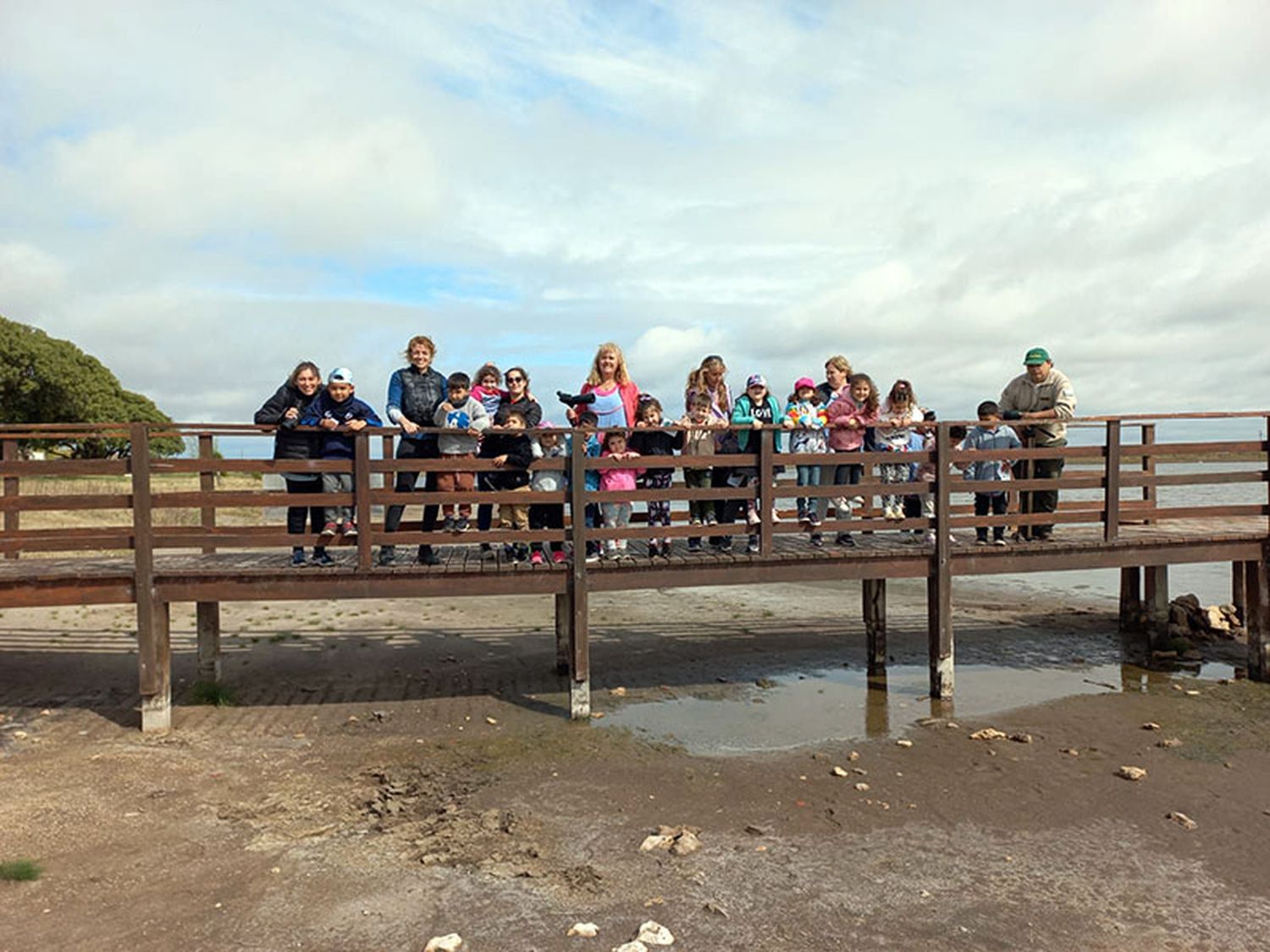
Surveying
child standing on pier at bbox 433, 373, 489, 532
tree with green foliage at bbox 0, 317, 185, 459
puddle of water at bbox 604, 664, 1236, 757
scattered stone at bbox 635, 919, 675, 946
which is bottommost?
puddle of water at bbox 604, 664, 1236, 757

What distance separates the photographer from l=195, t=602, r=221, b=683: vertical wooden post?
395 inches

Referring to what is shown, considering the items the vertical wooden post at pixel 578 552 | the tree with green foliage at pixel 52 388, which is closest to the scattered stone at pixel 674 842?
the vertical wooden post at pixel 578 552

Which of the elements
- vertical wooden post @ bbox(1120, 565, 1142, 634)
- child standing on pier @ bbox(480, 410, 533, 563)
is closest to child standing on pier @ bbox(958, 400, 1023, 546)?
vertical wooden post @ bbox(1120, 565, 1142, 634)

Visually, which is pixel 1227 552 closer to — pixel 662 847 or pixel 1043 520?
pixel 1043 520

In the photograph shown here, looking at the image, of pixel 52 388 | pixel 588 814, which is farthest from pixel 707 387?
pixel 52 388

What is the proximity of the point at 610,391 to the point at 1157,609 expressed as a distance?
761cm

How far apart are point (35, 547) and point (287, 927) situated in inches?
207

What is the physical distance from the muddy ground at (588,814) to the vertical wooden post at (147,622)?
236 mm

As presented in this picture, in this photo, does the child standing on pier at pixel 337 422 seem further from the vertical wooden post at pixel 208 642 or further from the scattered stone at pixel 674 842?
the scattered stone at pixel 674 842

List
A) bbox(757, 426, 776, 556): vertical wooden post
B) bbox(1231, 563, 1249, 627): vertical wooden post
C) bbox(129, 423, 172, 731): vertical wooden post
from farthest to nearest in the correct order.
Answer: bbox(1231, 563, 1249, 627): vertical wooden post
bbox(757, 426, 776, 556): vertical wooden post
bbox(129, 423, 172, 731): vertical wooden post

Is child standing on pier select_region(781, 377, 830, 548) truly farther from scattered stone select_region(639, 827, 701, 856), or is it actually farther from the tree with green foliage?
the tree with green foliage

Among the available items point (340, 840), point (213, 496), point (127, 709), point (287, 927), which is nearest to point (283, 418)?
point (213, 496)

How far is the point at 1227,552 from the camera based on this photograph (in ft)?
33.3

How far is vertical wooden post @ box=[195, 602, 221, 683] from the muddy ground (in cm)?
37
